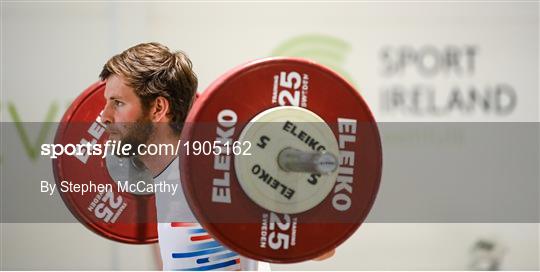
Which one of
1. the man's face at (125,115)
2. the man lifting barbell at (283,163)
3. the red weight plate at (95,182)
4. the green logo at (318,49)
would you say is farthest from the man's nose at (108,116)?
the green logo at (318,49)

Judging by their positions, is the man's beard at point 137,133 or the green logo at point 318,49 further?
the green logo at point 318,49

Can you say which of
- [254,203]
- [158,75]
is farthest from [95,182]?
[254,203]

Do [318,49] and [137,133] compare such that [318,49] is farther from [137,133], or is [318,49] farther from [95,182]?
[137,133]

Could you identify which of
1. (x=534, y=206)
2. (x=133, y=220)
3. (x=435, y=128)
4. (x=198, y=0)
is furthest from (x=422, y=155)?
(x=133, y=220)

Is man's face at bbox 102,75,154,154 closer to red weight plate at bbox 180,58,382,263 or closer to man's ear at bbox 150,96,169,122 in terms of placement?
man's ear at bbox 150,96,169,122

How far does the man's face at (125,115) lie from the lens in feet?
4.01

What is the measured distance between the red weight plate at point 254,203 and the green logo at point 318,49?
2077 mm

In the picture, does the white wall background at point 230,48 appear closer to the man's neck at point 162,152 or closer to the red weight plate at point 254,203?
the man's neck at point 162,152

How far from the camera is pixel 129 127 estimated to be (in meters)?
1.23

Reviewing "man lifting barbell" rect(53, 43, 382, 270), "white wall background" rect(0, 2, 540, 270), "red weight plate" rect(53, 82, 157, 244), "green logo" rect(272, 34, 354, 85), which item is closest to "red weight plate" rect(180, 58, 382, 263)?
"man lifting barbell" rect(53, 43, 382, 270)

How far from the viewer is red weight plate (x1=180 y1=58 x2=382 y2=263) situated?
3.12ft

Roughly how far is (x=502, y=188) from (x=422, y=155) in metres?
0.50

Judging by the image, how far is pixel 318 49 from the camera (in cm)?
311
